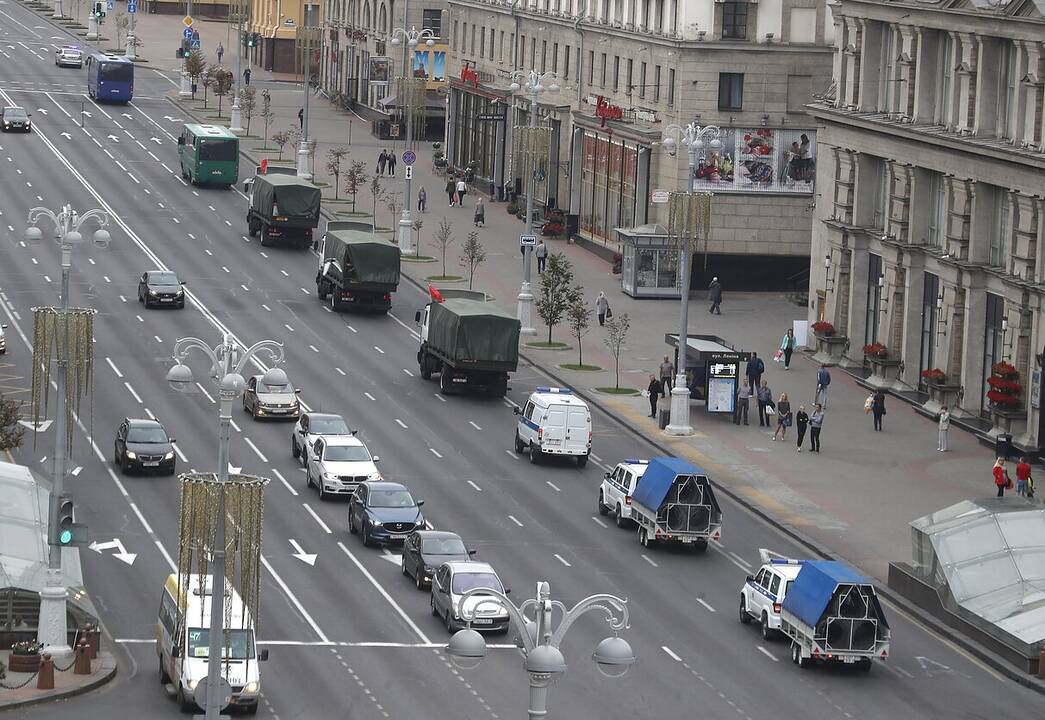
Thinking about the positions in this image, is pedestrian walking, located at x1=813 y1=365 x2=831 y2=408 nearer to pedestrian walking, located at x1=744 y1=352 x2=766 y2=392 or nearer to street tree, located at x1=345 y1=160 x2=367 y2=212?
pedestrian walking, located at x1=744 y1=352 x2=766 y2=392

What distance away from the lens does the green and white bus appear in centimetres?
11988

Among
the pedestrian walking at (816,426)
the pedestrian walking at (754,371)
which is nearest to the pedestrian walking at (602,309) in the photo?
the pedestrian walking at (754,371)

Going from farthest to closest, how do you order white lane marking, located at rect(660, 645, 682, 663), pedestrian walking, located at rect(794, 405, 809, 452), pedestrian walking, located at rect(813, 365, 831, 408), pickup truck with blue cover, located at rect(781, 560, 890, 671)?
pedestrian walking, located at rect(813, 365, 831, 408) → pedestrian walking, located at rect(794, 405, 809, 452) → white lane marking, located at rect(660, 645, 682, 663) → pickup truck with blue cover, located at rect(781, 560, 890, 671)

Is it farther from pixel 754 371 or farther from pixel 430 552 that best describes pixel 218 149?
pixel 430 552

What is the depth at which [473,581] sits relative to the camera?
52.3 metres

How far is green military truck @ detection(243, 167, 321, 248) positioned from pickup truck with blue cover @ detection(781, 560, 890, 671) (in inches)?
2279

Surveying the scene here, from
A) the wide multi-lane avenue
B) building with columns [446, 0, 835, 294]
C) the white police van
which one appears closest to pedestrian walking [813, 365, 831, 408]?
the wide multi-lane avenue

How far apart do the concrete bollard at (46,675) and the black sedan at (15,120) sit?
296ft

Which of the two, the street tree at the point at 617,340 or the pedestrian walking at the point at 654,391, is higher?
the street tree at the point at 617,340

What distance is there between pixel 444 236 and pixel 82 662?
5765 centimetres

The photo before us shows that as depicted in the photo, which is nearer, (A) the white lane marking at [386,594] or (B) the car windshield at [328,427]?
(A) the white lane marking at [386,594]

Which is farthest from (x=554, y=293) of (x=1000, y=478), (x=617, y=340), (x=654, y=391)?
(x=1000, y=478)

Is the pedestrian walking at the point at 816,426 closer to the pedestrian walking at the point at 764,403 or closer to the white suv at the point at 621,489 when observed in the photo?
the pedestrian walking at the point at 764,403

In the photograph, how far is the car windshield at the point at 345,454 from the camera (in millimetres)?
65938
